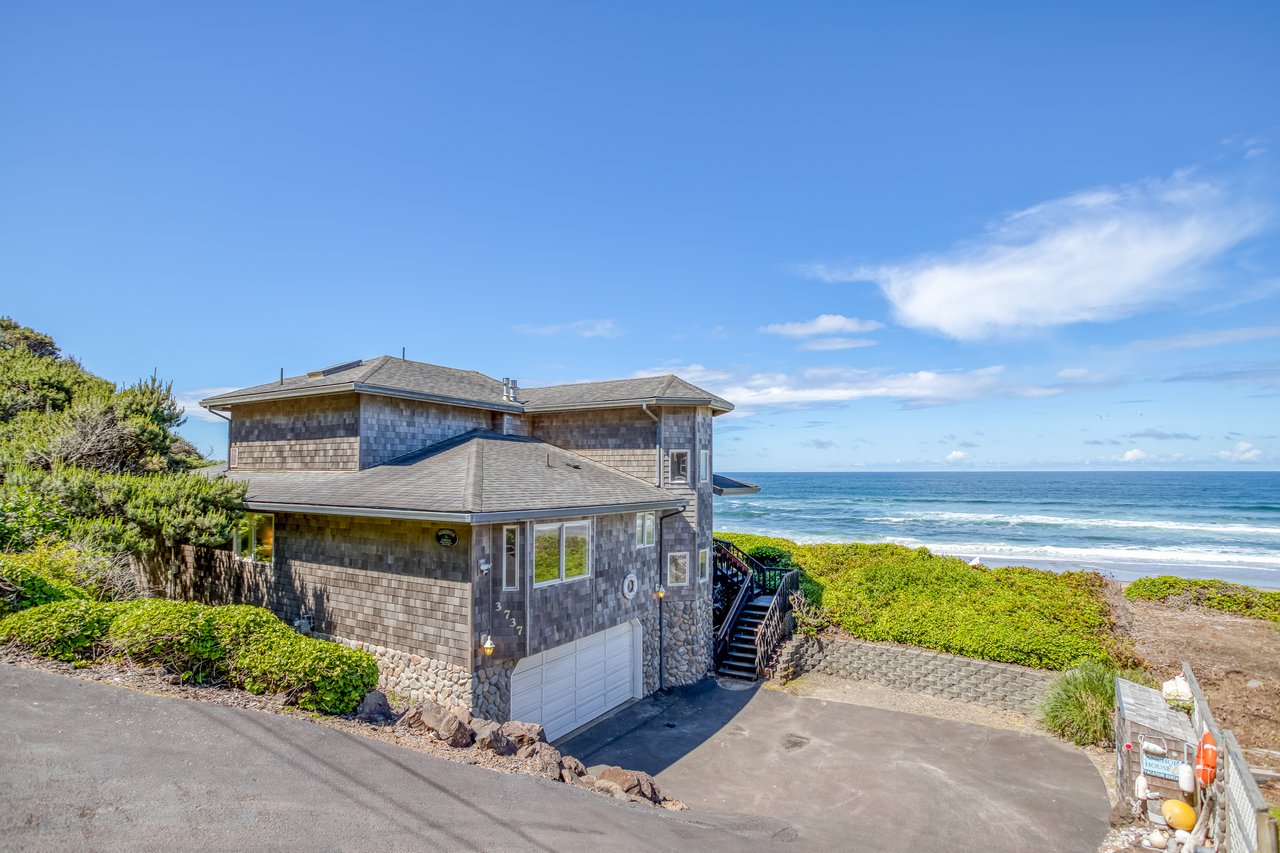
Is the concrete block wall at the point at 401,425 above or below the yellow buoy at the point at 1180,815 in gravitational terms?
above

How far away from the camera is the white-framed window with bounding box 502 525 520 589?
10.2 m

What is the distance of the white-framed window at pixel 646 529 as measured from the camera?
44.0 ft

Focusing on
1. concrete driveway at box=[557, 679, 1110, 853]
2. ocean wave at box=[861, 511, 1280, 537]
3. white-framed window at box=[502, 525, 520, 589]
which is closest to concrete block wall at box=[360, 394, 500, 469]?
white-framed window at box=[502, 525, 520, 589]

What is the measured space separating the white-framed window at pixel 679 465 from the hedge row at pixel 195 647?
8.29 meters

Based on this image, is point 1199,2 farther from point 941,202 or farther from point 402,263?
point 402,263

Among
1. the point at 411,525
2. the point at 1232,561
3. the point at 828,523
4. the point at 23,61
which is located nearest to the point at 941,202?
the point at 411,525

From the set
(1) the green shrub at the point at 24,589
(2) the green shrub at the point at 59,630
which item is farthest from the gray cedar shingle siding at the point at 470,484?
(2) the green shrub at the point at 59,630

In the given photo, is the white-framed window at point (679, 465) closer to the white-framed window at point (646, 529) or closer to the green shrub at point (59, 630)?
the white-framed window at point (646, 529)

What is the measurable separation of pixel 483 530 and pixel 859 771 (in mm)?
7679

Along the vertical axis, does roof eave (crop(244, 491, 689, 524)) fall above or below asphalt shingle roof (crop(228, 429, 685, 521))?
below

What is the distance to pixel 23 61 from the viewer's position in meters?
10.5

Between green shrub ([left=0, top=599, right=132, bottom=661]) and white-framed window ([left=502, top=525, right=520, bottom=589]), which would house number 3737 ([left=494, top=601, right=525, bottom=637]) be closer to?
white-framed window ([left=502, top=525, right=520, bottom=589])

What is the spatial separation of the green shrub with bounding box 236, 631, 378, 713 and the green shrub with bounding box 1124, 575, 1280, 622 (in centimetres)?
1980

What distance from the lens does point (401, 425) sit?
13.7 meters
